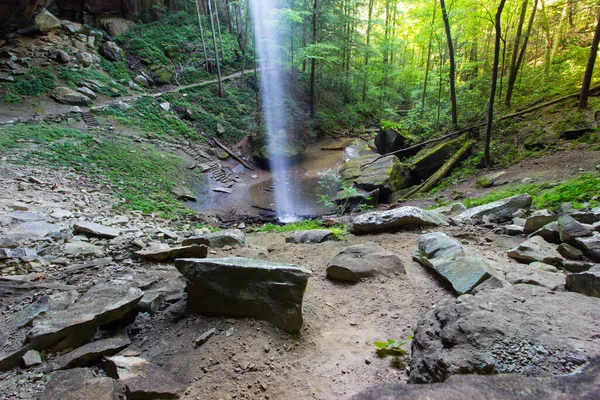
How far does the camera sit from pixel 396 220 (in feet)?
19.2

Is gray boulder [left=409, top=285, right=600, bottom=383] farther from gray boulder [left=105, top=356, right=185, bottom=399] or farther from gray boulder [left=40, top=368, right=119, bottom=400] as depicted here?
gray boulder [left=40, top=368, right=119, bottom=400]

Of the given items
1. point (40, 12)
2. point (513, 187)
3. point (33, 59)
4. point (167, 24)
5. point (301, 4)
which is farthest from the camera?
point (167, 24)

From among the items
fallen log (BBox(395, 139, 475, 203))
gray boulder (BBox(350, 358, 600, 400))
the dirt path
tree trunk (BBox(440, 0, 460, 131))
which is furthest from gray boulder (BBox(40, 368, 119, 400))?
the dirt path

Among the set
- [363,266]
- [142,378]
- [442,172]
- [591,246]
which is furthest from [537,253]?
[442,172]

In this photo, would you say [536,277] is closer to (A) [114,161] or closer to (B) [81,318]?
(B) [81,318]

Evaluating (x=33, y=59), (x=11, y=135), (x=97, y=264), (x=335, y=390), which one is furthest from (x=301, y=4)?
(x=335, y=390)

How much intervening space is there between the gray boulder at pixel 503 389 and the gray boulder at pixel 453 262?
1.63m

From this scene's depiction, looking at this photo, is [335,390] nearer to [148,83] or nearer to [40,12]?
[148,83]

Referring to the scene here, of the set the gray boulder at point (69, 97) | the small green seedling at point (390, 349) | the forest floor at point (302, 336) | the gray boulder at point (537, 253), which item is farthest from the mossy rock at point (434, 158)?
the gray boulder at point (69, 97)

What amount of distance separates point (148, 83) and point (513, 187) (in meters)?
21.4

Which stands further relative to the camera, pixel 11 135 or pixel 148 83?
pixel 148 83

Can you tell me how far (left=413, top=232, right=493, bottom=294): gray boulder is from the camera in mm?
3006

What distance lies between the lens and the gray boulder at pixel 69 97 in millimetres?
15031

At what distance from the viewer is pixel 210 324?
8.98 ft
